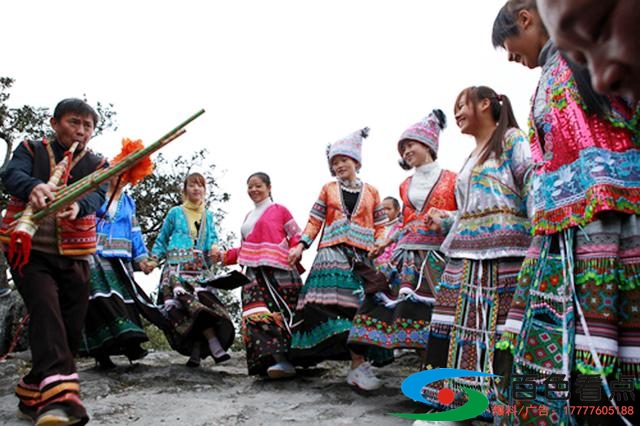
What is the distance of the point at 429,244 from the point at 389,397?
994 mm

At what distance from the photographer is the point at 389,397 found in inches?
148

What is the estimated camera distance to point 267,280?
4.98 meters

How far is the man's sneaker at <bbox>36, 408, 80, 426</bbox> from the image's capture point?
254cm

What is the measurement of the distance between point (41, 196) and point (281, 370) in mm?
2394

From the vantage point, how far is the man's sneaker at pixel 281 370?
4.52 meters

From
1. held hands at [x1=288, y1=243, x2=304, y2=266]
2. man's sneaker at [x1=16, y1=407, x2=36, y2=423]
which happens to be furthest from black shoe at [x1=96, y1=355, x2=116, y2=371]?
held hands at [x1=288, y1=243, x2=304, y2=266]

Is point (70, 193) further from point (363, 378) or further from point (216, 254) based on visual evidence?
point (216, 254)

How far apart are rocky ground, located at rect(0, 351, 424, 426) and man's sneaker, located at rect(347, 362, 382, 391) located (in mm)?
59

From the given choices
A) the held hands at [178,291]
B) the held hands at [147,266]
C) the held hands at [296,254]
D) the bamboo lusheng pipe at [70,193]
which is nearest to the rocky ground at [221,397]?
the held hands at [178,291]

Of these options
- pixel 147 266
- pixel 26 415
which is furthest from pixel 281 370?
pixel 26 415

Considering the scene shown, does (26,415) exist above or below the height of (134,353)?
below

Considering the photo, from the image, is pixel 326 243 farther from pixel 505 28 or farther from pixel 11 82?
pixel 11 82

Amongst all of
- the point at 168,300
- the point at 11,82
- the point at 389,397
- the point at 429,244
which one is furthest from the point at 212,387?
the point at 11,82

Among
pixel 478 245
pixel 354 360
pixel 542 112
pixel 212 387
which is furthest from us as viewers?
pixel 212 387
